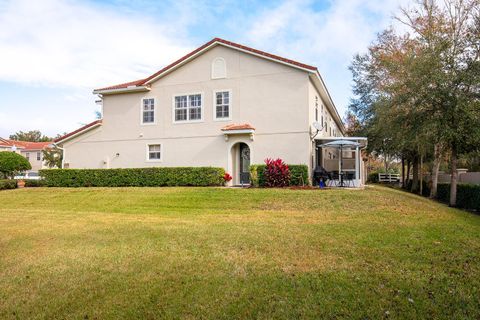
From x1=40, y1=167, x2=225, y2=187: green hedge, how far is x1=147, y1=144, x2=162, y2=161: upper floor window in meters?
1.74

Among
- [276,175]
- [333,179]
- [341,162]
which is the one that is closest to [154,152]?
[276,175]

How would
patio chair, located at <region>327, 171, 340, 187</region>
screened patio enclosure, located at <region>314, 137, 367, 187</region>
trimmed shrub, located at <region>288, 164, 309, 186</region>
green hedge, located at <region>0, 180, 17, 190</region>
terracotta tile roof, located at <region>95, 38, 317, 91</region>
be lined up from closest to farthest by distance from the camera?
trimmed shrub, located at <region>288, 164, 309, 186</region>
terracotta tile roof, located at <region>95, 38, 317, 91</region>
screened patio enclosure, located at <region>314, 137, 367, 187</region>
patio chair, located at <region>327, 171, 340, 187</region>
green hedge, located at <region>0, 180, 17, 190</region>

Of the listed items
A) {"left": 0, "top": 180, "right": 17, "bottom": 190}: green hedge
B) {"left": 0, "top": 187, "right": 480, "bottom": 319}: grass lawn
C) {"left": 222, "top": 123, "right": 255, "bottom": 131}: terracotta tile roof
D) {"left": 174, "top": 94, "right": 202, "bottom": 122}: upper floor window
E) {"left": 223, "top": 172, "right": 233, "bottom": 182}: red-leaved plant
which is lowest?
{"left": 0, "top": 187, "right": 480, "bottom": 319}: grass lawn

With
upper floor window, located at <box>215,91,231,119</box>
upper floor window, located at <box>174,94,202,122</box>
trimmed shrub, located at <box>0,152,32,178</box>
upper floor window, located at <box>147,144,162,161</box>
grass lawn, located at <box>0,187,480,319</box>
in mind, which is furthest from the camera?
trimmed shrub, located at <box>0,152,32,178</box>

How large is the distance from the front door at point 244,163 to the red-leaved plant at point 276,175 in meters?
2.55

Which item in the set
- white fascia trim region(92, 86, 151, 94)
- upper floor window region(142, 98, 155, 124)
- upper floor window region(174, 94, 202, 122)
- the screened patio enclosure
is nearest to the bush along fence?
the screened patio enclosure

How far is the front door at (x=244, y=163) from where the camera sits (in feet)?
64.7

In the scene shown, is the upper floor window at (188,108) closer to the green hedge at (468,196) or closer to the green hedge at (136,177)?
the green hedge at (136,177)

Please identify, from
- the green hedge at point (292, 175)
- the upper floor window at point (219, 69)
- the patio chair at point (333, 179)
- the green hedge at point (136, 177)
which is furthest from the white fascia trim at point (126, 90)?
the patio chair at point (333, 179)

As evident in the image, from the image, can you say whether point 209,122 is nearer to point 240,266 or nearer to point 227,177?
point 227,177

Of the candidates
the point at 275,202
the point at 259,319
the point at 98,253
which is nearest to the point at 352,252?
the point at 259,319

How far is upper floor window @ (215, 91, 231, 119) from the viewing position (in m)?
19.6

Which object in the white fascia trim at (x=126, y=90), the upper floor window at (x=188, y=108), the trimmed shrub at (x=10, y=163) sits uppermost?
the white fascia trim at (x=126, y=90)

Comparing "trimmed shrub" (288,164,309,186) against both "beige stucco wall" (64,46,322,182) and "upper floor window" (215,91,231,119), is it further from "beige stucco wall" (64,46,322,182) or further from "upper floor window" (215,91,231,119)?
"upper floor window" (215,91,231,119)
